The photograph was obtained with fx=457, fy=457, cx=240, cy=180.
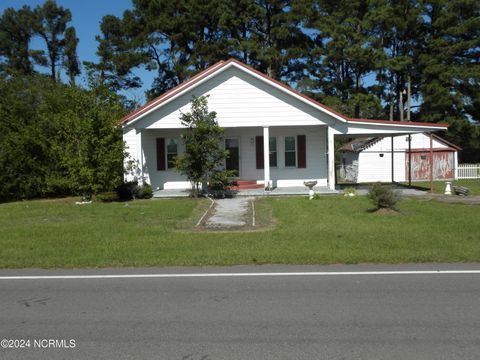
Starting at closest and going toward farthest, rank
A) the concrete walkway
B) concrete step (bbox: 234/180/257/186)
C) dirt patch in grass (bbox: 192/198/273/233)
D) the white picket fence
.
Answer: dirt patch in grass (bbox: 192/198/273/233)
the concrete walkway
concrete step (bbox: 234/180/257/186)
the white picket fence

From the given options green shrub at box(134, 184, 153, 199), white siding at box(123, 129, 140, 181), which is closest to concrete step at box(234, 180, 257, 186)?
green shrub at box(134, 184, 153, 199)

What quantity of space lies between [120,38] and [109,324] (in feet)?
146

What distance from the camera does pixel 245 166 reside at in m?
21.1

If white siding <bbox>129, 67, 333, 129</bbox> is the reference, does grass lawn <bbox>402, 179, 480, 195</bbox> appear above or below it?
below

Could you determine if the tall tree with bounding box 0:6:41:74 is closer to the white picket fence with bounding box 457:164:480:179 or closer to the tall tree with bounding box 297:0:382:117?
the tall tree with bounding box 297:0:382:117

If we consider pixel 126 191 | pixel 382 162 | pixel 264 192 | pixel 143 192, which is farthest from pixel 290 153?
pixel 382 162

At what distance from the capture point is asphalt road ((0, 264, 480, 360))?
4.28m

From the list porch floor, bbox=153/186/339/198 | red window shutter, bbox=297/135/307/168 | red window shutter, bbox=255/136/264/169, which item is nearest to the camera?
porch floor, bbox=153/186/339/198

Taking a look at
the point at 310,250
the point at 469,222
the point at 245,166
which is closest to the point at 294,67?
the point at 245,166

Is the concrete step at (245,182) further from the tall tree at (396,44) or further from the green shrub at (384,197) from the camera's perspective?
the tall tree at (396,44)

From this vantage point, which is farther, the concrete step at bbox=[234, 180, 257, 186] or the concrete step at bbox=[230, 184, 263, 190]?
the concrete step at bbox=[234, 180, 257, 186]

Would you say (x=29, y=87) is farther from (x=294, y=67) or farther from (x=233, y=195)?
(x=294, y=67)

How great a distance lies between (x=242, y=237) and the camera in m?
10.3

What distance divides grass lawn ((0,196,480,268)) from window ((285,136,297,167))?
234 inches
